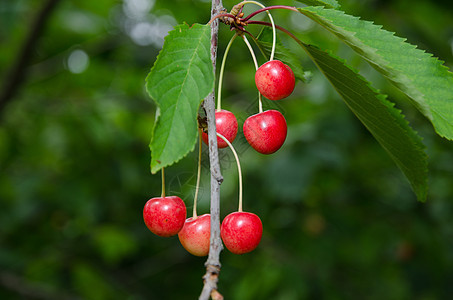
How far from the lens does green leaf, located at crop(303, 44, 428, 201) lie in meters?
1.00

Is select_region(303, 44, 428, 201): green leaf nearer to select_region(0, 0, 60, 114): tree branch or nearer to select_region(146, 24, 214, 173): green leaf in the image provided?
select_region(146, 24, 214, 173): green leaf

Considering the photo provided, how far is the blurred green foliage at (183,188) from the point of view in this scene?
3.41 m

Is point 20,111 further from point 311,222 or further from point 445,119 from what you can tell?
point 445,119

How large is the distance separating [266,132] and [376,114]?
256mm

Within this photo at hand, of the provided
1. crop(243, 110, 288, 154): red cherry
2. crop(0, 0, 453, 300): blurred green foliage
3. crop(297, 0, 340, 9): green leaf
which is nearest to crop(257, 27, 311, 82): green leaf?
crop(297, 0, 340, 9): green leaf

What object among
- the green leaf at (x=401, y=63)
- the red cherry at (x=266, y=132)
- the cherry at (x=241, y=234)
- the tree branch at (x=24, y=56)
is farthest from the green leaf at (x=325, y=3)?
the tree branch at (x=24, y=56)

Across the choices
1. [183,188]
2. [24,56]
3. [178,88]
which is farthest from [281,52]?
[24,56]

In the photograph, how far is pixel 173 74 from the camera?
94 cm

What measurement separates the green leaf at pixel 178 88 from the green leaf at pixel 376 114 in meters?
0.28

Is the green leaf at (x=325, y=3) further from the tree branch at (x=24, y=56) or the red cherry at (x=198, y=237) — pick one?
the tree branch at (x=24, y=56)

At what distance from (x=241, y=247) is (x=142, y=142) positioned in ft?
12.9

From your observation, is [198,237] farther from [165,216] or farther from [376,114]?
[376,114]

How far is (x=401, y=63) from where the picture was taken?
3.13 ft

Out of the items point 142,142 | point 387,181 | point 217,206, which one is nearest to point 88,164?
point 142,142
